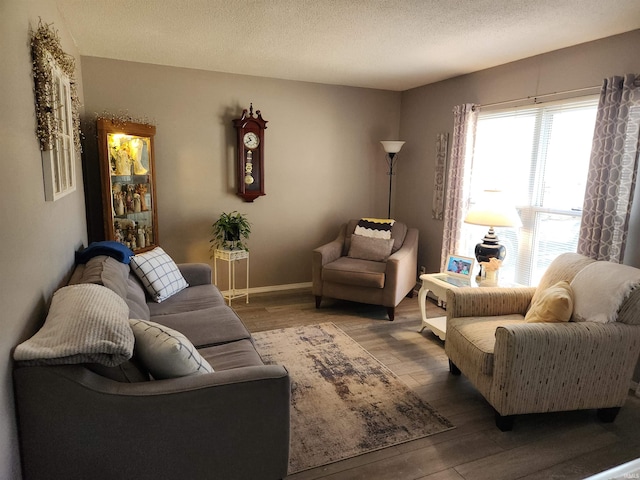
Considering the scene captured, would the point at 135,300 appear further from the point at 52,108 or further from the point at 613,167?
the point at 613,167

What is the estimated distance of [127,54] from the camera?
3635mm

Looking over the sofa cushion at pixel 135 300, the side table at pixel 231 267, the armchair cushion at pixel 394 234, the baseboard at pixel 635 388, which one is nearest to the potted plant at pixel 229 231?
the side table at pixel 231 267

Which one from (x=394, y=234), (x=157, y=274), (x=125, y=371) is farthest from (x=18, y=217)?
(x=394, y=234)

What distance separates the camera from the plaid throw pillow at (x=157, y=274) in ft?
9.74

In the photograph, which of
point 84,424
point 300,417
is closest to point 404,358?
point 300,417

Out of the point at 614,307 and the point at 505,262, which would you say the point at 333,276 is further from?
the point at 614,307

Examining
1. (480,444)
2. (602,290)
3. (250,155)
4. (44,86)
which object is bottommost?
(480,444)

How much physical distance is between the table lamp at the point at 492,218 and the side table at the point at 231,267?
2257mm

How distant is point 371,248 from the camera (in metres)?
4.46

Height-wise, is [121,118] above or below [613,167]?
above

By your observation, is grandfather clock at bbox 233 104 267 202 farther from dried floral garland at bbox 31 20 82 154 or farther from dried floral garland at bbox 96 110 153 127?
dried floral garland at bbox 31 20 82 154

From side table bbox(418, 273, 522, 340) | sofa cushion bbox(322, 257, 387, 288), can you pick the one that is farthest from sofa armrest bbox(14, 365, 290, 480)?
sofa cushion bbox(322, 257, 387, 288)

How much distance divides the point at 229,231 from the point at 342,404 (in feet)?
7.47

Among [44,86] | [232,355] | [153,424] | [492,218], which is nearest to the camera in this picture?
[153,424]
